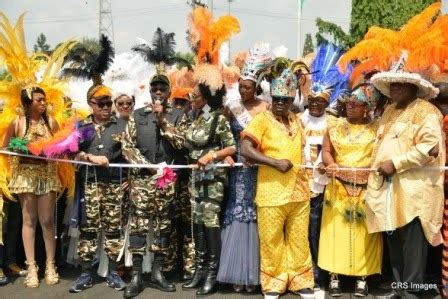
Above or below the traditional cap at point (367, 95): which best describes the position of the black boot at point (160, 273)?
below

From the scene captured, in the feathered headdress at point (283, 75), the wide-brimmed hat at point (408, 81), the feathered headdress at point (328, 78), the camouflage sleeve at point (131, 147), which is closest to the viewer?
the wide-brimmed hat at point (408, 81)

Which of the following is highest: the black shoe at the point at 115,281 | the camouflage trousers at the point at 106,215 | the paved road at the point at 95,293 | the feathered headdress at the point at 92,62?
the feathered headdress at the point at 92,62

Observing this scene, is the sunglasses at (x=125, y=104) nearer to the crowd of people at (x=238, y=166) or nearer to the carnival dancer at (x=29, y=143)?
the crowd of people at (x=238, y=166)

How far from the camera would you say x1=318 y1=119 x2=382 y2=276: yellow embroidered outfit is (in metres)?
4.40

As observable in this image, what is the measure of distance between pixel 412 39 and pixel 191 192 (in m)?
2.42

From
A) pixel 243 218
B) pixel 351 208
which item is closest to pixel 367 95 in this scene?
pixel 351 208

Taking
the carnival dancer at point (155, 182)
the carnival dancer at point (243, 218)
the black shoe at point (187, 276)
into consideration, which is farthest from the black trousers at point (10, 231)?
the carnival dancer at point (243, 218)

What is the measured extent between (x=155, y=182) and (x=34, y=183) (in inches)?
48.1

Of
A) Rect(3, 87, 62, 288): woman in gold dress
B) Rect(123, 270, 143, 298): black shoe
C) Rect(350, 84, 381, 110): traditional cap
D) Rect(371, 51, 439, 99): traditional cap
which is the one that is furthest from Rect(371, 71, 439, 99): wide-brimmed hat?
Rect(3, 87, 62, 288): woman in gold dress

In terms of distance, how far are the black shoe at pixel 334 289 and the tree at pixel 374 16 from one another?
5.75 meters

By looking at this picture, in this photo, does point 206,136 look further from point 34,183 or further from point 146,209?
point 34,183

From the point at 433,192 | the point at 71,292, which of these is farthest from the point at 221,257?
the point at 433,192

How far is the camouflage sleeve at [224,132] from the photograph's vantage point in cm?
454

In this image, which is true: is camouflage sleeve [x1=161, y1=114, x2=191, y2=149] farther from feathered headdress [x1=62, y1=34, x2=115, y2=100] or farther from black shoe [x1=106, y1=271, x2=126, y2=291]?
black shoe [x1=106, y1=271, x2=126, y2=291]
